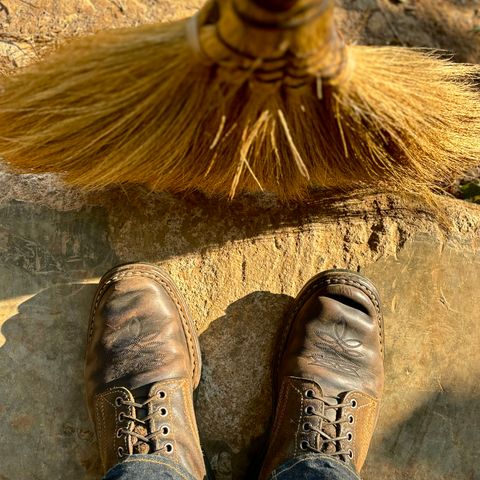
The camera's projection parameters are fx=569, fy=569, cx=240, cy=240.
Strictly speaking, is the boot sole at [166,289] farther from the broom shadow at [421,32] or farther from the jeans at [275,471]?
the broom shadow at [421,32]

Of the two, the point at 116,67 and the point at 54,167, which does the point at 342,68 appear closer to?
the point at 116,67

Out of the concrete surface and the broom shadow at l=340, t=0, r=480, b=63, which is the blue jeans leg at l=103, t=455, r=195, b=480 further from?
the broom shadow at l=340, t=0, r=480, b=63

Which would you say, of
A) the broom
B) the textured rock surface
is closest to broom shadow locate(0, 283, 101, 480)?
the textured rock surface

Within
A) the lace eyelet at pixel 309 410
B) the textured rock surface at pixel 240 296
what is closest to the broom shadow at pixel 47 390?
the textured rock surface at pixel 240 296

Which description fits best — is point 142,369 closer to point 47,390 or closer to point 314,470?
point 47,390

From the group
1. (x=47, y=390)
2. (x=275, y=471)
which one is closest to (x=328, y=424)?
(x=275, y=471)

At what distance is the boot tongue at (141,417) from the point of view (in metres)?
1.36

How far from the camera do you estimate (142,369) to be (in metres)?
1.41

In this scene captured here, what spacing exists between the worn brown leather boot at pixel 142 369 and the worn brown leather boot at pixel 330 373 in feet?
0.75

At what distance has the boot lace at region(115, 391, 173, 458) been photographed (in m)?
1.36

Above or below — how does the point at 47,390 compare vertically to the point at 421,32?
below

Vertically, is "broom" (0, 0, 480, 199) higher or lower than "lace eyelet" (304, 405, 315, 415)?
higher

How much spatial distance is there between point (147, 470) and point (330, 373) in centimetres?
50

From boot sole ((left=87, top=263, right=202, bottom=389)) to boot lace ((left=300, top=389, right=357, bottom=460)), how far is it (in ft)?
0.95
